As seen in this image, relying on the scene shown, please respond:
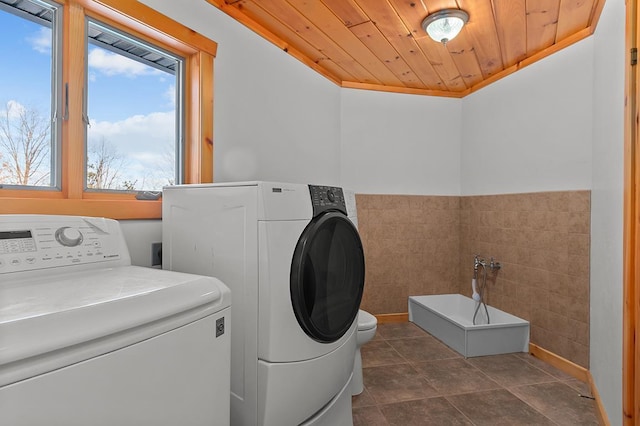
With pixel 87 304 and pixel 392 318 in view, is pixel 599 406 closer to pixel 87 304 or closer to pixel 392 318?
pixel 392 318

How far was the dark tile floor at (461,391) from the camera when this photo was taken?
1.91 m

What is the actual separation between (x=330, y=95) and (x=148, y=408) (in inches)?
113

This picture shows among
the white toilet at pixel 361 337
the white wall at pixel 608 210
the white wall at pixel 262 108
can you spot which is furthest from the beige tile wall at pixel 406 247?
the white wall at pixel 608 210

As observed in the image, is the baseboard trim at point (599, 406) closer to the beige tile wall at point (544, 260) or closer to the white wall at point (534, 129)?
the beige tile wall at point (544, 260)

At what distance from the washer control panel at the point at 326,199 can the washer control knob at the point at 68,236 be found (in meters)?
0.82

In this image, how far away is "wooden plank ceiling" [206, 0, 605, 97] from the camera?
2129mm

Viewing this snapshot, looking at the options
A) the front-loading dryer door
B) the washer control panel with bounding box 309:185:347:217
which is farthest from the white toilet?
the washer control panel with bounding box 309:185:347:217

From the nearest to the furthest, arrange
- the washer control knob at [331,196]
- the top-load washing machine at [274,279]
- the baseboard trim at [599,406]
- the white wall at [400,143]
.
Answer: the top-load washing machine at [274,279] < the washer control knob at [331,196] < the baseboard trim at [599,406] < the white wall at [400,143]

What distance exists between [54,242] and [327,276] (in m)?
0.96

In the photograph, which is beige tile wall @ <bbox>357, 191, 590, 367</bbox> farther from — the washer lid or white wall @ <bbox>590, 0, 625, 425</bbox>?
the washer lid

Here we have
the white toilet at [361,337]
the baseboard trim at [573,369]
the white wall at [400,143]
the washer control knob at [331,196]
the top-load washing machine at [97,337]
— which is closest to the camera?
the top-load washing machine at [97,337]

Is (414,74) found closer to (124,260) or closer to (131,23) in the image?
(131,23)

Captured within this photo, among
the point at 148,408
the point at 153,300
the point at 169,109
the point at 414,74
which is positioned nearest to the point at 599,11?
the point at 414,74

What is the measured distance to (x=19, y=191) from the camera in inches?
53.6
